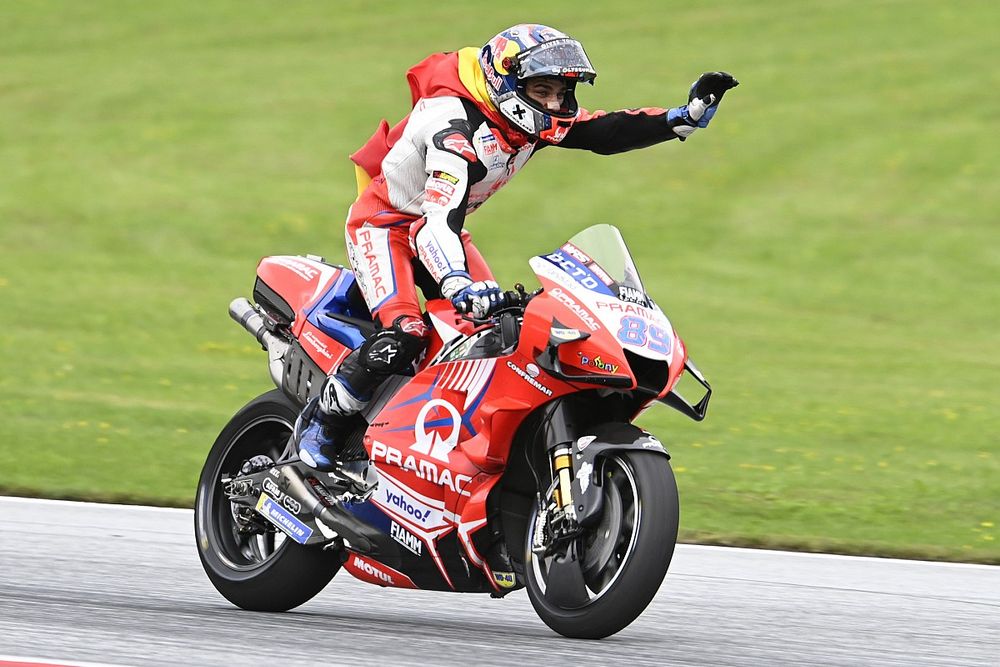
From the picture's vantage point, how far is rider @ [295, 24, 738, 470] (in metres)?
5.85

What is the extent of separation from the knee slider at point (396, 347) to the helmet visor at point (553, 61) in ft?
3.30

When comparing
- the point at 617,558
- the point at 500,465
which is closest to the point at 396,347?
the point at 500,465

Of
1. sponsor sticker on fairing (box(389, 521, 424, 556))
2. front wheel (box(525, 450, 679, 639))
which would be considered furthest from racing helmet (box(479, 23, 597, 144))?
sponsor sticker on fairing (box(389, 521, 424, 556))

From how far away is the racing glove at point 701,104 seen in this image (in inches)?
246

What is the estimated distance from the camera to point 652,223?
2445cm

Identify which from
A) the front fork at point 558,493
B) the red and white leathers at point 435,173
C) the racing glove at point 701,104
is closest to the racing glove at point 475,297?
the red and white leathers at point 435,173

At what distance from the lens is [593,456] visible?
17.4ft

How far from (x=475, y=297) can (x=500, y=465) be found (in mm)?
633

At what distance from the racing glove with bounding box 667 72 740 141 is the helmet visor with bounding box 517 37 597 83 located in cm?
54

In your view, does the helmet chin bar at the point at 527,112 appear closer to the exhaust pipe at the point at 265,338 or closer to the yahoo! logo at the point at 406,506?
the yahoo! logo at the point at 406,506

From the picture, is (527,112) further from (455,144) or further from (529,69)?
(455,144)

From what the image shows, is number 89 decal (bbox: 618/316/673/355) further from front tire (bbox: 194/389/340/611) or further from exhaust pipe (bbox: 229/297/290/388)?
exhaust pipe (bbox: 229/297/290/388)

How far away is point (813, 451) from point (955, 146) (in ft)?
56.9

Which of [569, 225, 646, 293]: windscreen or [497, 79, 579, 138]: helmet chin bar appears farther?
[497, 79, 579, 138]: helmet chin bar
